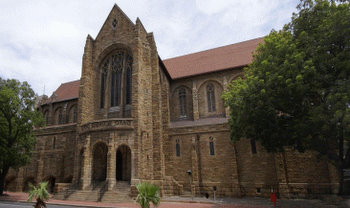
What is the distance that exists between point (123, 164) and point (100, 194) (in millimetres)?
4120

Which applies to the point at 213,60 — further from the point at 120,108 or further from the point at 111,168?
the point at 111,168

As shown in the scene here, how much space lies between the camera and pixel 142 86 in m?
21.8

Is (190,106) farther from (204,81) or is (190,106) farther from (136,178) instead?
(136,178)

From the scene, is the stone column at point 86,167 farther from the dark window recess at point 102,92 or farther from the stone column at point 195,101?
the stone column at point 195,101

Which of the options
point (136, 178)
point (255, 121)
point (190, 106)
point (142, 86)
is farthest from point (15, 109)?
point (255, 121)

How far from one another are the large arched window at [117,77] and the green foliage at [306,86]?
1230 cm

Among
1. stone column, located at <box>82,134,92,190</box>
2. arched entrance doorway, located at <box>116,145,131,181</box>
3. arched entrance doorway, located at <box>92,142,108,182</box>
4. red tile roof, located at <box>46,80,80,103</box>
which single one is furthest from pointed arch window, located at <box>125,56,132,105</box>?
red tile roof, located at <box>46,80,80,103</box>

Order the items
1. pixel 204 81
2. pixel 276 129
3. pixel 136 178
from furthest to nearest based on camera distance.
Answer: pixel 204 81 < pixel 136 178 < pixel 276 129

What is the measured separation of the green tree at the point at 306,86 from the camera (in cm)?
1151

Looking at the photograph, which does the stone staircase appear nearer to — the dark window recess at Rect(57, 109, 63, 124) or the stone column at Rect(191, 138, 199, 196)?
the stone column at Rect(191, 138, 199, 196)

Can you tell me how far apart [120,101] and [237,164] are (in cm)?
1270

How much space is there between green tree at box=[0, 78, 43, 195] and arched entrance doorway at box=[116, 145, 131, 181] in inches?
341

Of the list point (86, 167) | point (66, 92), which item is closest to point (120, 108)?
point (86, 167)

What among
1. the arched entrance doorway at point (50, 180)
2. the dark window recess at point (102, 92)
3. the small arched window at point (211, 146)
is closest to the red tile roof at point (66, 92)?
the dark window recess at point (102, 92)
